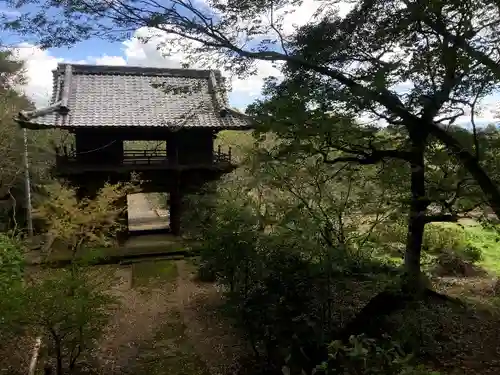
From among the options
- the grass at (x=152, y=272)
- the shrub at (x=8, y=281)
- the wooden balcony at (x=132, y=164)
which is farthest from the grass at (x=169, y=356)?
the wooden balcony at (x=132, y=164)

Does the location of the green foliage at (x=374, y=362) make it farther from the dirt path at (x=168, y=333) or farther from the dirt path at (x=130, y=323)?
the dirt path at (x=130, y=323)

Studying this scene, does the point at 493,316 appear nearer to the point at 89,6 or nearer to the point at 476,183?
the point at 476,183

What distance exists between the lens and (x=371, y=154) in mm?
7043

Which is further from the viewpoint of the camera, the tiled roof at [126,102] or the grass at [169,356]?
the tiled roof at [126,102]

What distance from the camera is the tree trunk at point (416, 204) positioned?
6551 millimetres

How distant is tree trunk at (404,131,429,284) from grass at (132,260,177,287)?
6.59 m

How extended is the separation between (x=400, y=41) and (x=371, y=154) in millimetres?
1808

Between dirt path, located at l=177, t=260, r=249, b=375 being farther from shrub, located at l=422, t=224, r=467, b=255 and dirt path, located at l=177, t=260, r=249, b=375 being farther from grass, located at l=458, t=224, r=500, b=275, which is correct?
grass, located at l=458, t=224, r=500, b=275

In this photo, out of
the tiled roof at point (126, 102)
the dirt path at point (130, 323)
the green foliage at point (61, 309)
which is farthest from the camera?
the tiled roof at point (126, 102)

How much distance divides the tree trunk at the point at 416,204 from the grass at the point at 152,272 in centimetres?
659

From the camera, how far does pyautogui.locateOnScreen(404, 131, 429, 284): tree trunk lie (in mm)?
6551

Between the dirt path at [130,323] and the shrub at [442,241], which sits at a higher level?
the shrub at [442,241]

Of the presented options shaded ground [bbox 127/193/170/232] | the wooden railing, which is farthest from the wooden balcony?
shaded ground [bbox 127/193/170/232]

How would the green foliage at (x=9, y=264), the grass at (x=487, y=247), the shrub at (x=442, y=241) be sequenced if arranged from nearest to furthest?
the green foliage at (x=9, y=264)
the grass at (x=487, y=247)
the shrub at (x=442, y=241)
